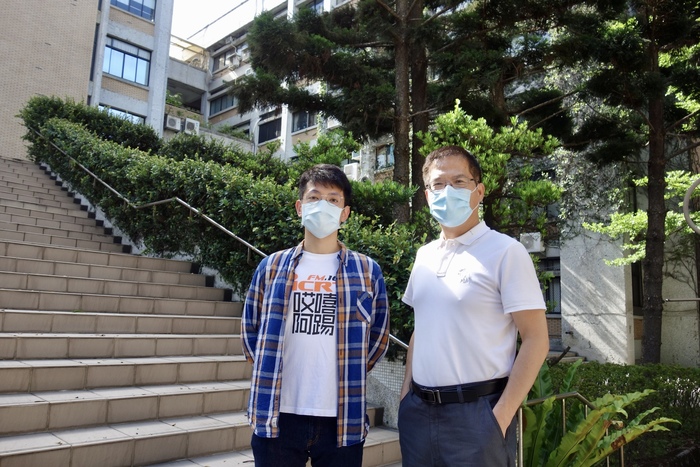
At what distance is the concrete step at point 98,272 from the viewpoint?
6422mm

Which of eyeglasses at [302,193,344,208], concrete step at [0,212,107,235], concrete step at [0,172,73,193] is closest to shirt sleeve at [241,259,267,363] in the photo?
eyeglasses at [302,193,344,208]

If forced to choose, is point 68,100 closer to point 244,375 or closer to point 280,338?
point 244,375

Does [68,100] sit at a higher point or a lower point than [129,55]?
lower

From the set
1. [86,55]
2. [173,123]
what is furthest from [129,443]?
[173,123]

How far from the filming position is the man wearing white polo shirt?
201 cm

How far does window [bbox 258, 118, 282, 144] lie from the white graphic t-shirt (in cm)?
3223

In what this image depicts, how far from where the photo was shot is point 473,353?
82.2 inches

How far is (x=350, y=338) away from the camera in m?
2.33

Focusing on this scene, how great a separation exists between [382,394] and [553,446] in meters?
1.82

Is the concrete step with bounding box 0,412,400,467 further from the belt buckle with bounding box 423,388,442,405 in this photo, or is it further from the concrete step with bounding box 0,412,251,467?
the belt buckle with bounding box 423,388,442,405

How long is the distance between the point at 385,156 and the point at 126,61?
1323cm

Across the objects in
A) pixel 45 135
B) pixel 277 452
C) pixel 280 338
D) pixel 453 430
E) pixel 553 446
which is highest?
pixel 45 135

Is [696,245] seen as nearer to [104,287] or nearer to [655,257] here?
[655,257]

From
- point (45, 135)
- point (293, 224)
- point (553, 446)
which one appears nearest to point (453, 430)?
point (553, 446)
